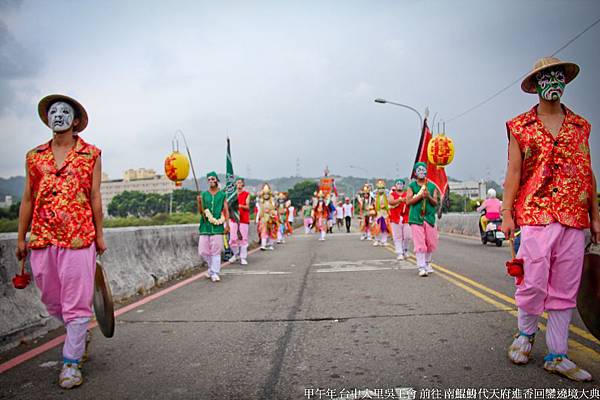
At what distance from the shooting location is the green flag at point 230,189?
40.1 feet

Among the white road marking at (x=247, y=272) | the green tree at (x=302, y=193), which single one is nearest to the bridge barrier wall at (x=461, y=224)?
the white road marking at (x=247, y=272)

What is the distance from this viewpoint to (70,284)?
12.1 feet

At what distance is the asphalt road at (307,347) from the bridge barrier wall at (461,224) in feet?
45.7

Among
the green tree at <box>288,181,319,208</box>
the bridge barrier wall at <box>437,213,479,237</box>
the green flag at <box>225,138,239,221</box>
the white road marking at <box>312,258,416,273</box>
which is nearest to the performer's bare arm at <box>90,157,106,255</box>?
the white road marking at <box>312,258,416,273</box>

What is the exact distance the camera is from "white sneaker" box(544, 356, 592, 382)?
322 cm

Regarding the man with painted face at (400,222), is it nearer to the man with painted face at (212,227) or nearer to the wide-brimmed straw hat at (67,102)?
the man with painted face at (212,227)

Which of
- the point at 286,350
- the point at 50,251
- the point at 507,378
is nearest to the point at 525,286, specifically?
the point at 507,378

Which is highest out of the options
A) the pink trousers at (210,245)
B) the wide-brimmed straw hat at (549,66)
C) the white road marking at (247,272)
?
the wide-brimmed straw hat at (549,66)

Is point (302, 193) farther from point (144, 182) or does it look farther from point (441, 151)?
point (441, 151)

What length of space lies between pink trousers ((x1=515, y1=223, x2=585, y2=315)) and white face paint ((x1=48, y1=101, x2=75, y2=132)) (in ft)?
11.8

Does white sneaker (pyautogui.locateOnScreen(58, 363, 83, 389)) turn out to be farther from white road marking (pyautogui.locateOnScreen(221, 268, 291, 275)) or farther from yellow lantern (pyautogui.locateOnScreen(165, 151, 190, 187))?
white road marking (pyautogui.locateOnScreen(221, 268, 291, 275))

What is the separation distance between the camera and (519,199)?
3736mm

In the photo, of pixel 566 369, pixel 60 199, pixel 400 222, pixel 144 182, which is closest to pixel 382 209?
pixel 400 222

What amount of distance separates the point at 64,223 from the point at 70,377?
1119mm
